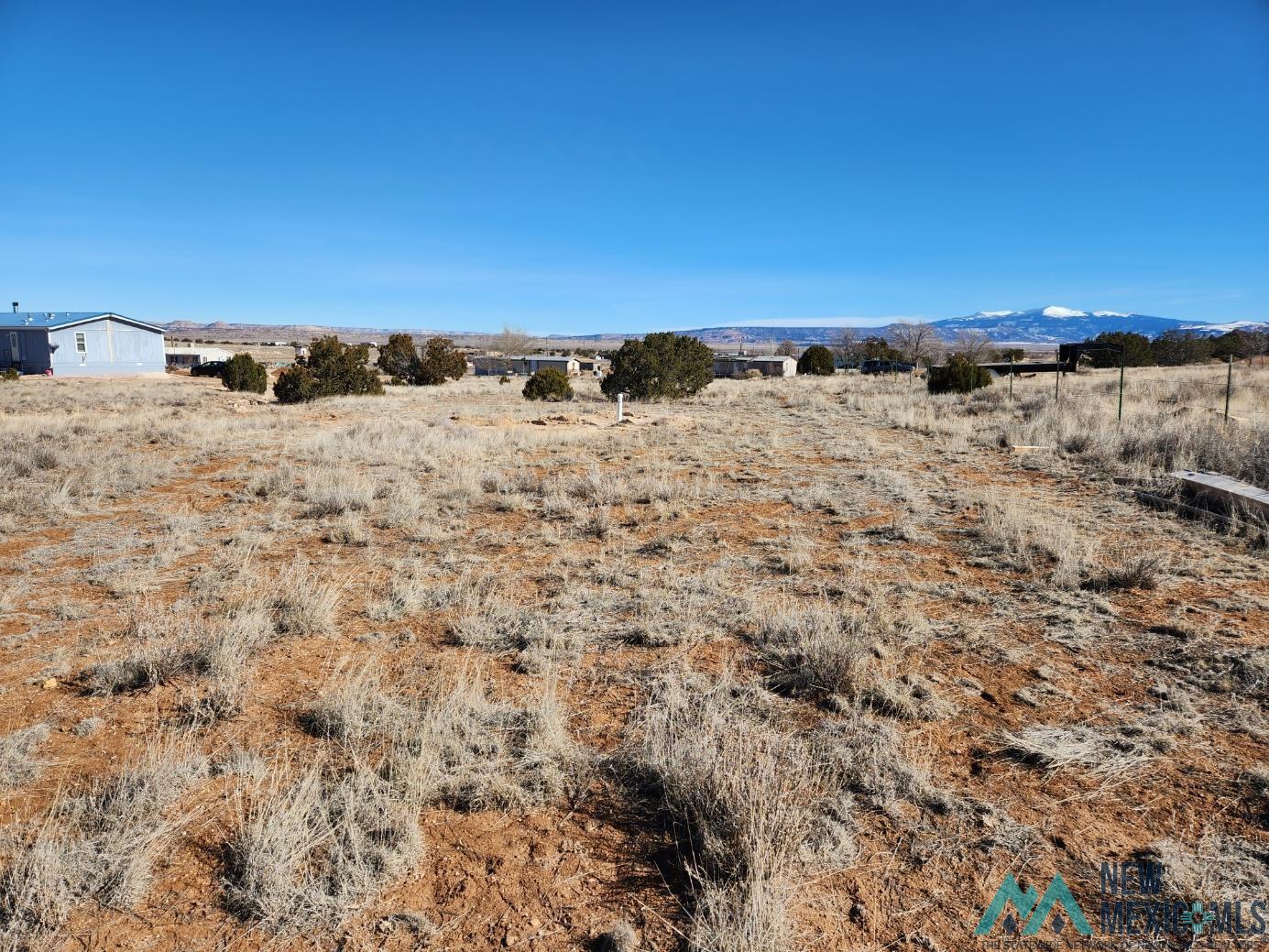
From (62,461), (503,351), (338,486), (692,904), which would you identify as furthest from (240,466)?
(503,351)

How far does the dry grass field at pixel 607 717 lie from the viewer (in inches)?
99.0

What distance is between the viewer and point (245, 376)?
3192 cm

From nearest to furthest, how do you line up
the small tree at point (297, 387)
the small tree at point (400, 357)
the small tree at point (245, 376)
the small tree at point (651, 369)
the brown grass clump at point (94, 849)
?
the brown grass clump at point (94, 849) < the small tree at point (297, 387) < the small tree at point (651, 369) < the small tree at point (245, 376) < the small tree at point (400, 357)

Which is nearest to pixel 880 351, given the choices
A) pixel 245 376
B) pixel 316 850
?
pixel 245 376

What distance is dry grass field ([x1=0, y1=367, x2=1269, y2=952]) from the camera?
251 cm

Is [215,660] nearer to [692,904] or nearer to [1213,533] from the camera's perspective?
[692,904]

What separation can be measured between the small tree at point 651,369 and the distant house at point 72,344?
37.7m

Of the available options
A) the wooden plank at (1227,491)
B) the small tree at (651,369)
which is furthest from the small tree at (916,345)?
the wooden plank at (1227,491)

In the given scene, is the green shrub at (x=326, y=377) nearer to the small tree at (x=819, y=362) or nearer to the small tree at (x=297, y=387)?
the small tree at (x=297, y=387)

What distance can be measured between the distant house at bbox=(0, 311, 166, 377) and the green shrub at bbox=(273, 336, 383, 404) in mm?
27005

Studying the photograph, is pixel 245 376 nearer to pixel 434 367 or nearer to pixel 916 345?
pixel 434 367

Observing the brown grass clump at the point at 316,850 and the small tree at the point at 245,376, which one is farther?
the small tree at the point at 245,376


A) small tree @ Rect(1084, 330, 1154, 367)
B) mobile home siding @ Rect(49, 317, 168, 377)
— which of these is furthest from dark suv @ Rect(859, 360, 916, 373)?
mobile home siding @ Rect(49, 317, 168, 377)

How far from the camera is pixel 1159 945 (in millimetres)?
2348
